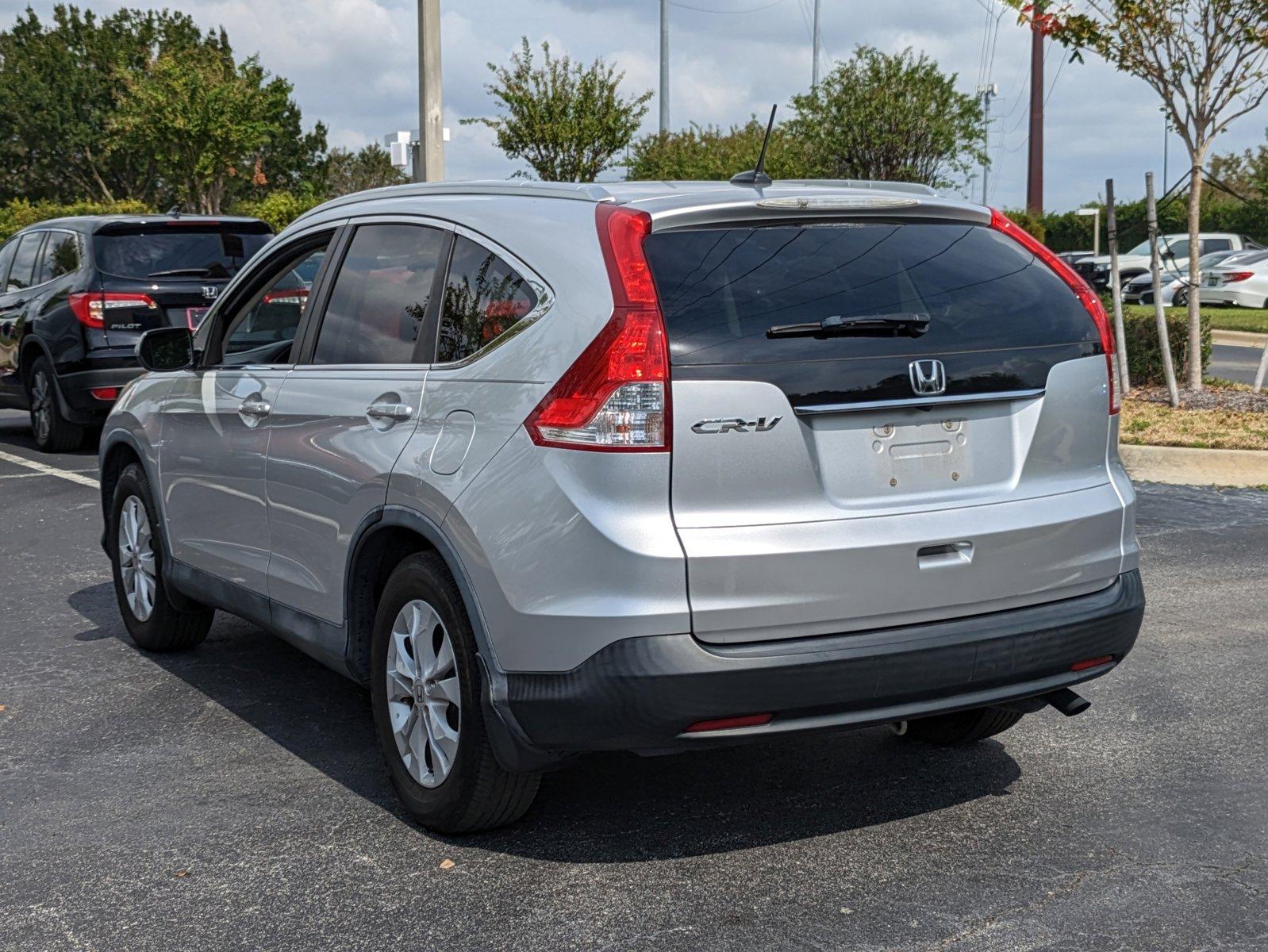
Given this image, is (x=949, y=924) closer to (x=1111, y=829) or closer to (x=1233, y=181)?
(x=1111, y=829)

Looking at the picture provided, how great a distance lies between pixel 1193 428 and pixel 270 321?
842cm

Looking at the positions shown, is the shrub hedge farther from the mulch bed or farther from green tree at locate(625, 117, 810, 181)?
green tree at locate(625, 117, 810, 181)

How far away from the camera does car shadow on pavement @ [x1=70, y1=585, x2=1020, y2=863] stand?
420 cm

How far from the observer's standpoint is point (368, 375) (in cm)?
450

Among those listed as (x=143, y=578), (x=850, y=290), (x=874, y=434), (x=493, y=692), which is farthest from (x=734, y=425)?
(x=143, y=578)

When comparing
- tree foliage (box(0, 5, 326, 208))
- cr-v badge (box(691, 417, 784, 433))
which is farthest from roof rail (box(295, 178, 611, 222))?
tree foliage (box(0, 5, 326, 208))

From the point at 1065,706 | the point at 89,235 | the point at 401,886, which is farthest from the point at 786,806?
the point at 89,235

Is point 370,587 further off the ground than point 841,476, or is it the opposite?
point 841,476

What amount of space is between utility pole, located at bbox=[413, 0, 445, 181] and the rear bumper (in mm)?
11953

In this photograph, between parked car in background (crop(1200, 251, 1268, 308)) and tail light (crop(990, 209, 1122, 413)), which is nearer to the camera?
tail light (crop(990, 209, 1122, 413))

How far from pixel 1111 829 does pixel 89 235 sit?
1005 cm

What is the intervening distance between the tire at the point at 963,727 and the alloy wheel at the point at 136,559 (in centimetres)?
308

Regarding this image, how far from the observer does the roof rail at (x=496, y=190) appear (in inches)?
160

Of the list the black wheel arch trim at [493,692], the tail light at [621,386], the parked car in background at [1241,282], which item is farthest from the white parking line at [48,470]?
the parked car in background at [1241,282]
